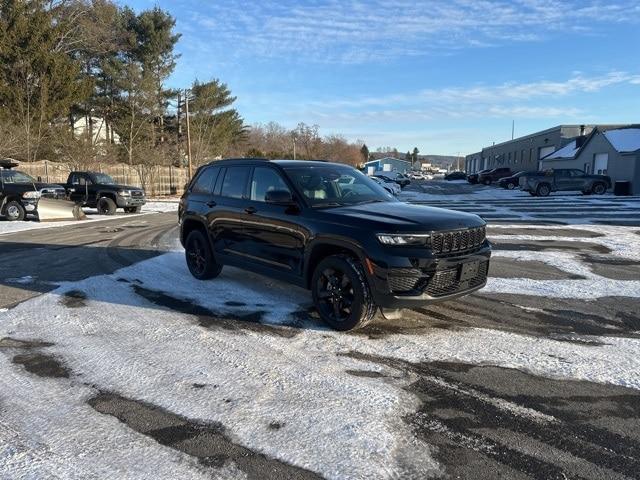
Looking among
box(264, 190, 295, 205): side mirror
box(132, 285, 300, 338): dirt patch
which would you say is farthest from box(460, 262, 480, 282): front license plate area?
box(264, 190, 295, 205): side mirror

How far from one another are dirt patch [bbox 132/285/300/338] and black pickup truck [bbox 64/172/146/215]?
1527 cm

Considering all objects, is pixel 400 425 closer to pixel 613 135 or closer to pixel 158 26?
pixel 613 135

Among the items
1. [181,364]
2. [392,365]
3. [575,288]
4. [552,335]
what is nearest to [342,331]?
[392,365]

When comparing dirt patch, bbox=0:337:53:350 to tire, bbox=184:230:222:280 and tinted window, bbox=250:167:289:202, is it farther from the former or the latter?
tinted window, bbox=250:167:289:202

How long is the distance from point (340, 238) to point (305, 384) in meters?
1.61

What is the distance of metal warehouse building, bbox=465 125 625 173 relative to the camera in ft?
167

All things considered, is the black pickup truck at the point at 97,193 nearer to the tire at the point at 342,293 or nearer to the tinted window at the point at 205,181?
the tinted window at the point at 205,181

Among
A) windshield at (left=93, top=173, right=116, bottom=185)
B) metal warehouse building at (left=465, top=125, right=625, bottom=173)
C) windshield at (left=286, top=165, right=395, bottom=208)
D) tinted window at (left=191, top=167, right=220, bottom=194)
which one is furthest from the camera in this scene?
metal warehouse building at (left=465, top=125, right=625, bottom=173)

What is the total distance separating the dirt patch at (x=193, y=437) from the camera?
282 cm

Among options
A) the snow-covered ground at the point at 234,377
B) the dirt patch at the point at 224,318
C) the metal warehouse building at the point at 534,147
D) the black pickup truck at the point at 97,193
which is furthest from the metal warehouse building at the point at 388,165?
the snow-covered ground at the point at 234,377

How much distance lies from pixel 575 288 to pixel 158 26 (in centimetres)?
4550

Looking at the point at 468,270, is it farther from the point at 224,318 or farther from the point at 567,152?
the point at 567,152

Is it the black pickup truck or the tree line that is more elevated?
the tree line

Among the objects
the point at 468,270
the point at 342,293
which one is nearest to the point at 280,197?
the point at 342,293
